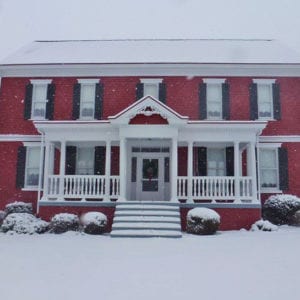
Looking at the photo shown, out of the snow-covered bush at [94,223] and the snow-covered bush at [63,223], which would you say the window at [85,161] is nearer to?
the snow-covered bush at [63,223]

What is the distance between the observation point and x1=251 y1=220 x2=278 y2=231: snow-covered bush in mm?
15106

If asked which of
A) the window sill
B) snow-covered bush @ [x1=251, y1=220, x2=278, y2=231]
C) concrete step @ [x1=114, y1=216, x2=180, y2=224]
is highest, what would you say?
the window sill

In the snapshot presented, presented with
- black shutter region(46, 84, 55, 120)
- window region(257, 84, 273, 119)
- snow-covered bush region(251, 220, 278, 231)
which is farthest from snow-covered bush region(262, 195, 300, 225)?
black shutter region(46, 84, 55, 120)

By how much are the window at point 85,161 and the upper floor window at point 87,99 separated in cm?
170

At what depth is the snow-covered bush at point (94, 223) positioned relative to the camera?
48.3 ft

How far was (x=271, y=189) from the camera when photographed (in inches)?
739

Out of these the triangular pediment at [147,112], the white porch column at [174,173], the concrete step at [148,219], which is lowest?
the concrete step at [148,219]

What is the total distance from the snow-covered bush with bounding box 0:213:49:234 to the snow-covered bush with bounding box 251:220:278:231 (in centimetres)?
824

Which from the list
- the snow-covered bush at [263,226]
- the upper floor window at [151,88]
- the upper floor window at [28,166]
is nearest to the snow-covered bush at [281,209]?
the snow-covered bush at [263,226]

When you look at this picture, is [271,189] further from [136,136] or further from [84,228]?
[84,228]

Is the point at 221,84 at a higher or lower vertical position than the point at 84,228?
higher

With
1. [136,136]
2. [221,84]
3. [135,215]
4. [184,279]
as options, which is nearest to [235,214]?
[135,215]

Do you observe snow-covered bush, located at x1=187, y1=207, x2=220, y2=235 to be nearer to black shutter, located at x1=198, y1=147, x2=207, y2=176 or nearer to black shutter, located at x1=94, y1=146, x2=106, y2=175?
black shutter, located at x1=198, y1=147, x2=207, y2=176
